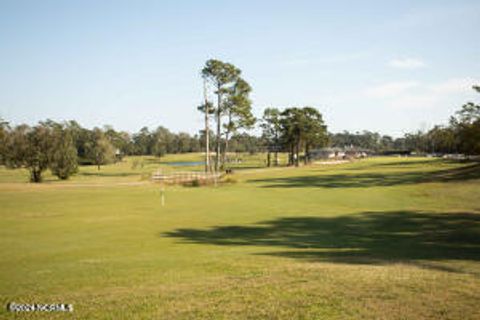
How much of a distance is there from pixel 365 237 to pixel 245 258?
7.11m

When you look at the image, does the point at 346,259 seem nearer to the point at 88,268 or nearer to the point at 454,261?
the point at 454,261

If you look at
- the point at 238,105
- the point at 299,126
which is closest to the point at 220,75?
the point at 238,105

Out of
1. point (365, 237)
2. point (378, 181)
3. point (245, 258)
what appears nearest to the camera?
point (245, 258)

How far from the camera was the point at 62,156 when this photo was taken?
184 ft

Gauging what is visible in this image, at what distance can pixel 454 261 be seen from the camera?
39.7ft

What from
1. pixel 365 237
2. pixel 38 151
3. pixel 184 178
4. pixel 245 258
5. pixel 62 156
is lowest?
pixel 365 237

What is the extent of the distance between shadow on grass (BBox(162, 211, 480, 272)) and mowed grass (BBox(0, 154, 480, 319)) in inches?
2.5

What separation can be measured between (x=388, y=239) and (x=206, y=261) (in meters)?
8.87

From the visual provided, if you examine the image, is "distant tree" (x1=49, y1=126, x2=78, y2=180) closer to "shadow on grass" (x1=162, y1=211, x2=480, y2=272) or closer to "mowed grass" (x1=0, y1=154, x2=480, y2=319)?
"mowed grass" (x1=0, y1=154, x2=480, y2=319)

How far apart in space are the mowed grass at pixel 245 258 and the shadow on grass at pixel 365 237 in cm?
6

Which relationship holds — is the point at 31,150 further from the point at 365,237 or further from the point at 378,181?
the point at 365,237

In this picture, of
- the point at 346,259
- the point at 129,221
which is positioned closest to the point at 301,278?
the point at 346,259

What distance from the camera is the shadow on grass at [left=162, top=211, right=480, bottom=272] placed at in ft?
43.7

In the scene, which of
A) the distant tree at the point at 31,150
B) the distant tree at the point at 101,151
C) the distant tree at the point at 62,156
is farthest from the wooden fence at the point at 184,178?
the distant tree at the point at 101,151
